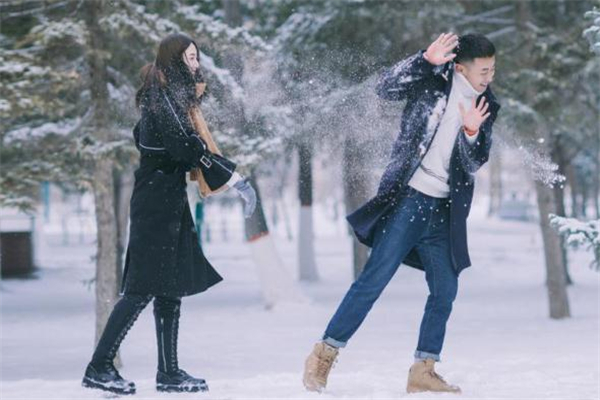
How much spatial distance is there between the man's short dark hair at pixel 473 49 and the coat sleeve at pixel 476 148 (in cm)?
28

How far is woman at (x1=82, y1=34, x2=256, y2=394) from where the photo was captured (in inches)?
189

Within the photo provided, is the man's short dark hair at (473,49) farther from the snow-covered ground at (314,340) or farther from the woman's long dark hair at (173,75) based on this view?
the snow-covered ground at (314,340)

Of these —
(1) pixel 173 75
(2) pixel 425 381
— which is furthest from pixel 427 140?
(1) pixel 173 75

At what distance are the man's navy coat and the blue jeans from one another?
74mm

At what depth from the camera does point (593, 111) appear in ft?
51.2

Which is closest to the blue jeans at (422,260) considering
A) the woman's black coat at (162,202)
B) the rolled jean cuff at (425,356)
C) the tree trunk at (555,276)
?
the rolled jean cuff at (425,356)

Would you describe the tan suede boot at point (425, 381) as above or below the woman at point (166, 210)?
below

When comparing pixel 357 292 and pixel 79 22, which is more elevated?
pixel 79 22

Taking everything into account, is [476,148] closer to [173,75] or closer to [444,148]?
[444,148]

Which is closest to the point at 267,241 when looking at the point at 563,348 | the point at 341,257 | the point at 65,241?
the point at 563,348

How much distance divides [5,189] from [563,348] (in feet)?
17.5

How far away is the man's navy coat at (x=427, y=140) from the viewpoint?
4773 mm

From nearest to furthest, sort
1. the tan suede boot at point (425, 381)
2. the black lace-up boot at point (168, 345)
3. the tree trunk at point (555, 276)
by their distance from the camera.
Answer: the tan suede boot at point (425, 381)
the black lace-up boot at point (168, 345)
the tree trunk at point (555, 276)

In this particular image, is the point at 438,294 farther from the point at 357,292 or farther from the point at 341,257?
the point at 341,257
